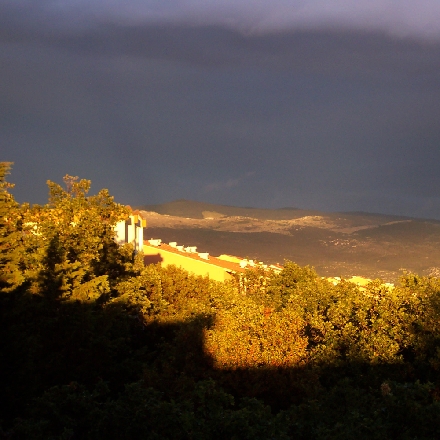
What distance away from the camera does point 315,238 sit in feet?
496

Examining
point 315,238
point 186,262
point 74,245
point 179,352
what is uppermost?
point 74,245

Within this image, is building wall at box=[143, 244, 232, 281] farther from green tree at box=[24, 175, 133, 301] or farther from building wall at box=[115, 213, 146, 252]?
green tree at box=[24, 175, 133, 301]

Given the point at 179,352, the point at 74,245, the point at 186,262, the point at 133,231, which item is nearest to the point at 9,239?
the point at 74,245

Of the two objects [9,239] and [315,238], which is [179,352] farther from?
[315,238]

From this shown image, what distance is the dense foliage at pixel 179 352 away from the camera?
10.2 meters

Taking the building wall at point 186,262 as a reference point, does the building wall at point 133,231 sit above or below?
above

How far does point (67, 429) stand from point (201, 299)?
1652cm

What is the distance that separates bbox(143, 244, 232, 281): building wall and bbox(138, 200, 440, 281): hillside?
187ft

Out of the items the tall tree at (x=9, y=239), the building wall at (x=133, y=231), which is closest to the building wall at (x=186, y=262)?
the building wall at (x=133, y=231)

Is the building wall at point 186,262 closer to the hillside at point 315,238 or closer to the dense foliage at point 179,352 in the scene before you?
the dense foliage at point 179,352

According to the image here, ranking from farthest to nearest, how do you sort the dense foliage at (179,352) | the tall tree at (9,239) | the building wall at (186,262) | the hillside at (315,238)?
1. the hillside at (315,238)
2. the building wall at (186,262)
3. the tall tree at (9,239)
4. the dense foliage at (179,352)

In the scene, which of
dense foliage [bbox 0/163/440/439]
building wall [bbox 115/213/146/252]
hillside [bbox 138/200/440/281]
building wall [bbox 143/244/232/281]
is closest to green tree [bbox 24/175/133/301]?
dense foliage [bbox 0/163/440/439]

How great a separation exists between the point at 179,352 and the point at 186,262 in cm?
2771

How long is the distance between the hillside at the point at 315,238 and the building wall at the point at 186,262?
56.9 m
